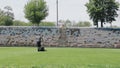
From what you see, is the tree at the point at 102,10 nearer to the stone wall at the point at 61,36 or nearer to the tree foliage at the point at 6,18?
the stone wall at the point at 61,36

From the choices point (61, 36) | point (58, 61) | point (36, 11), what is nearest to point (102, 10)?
point (61, 36)

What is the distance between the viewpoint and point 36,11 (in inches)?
2297

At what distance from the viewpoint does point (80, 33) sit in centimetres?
4906

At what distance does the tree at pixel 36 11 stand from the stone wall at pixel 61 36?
7.88 m

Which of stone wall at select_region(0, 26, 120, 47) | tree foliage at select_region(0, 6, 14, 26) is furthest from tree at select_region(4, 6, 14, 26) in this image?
stone wall at select_region(0, 26, 120, 47)

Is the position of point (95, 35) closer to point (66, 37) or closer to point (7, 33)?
point (66, 37)

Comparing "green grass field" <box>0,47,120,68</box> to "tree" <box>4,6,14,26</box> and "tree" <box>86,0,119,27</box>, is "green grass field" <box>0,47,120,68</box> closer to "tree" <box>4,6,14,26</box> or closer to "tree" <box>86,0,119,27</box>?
"tree" <box>86,0,119,27</box>

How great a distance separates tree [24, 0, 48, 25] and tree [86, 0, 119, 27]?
850cm

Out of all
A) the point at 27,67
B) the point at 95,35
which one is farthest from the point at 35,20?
the point at 27,67

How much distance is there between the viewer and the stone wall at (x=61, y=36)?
159 ft

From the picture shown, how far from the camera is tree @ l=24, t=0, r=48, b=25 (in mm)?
57881

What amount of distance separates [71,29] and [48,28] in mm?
3160

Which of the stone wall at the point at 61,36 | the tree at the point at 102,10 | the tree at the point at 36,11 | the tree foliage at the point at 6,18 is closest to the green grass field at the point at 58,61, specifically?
the stone wall at the point at 61,36

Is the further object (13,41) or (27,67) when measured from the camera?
(13,41)
